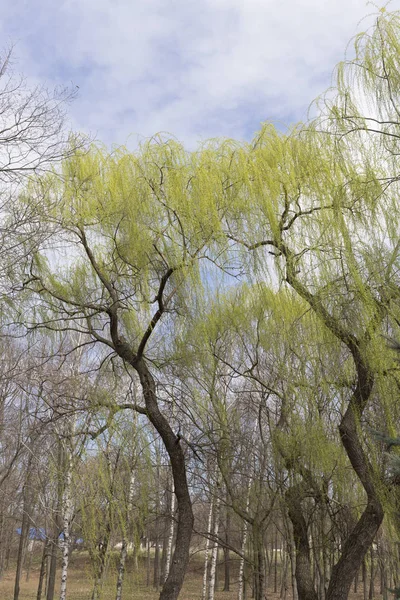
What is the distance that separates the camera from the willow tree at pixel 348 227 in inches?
206

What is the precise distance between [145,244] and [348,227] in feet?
6.98

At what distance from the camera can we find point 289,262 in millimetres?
5734

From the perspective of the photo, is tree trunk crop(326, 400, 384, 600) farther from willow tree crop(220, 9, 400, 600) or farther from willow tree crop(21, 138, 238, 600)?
willow tree crop(21, 138, 238, 600)

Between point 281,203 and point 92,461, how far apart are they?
4254mm

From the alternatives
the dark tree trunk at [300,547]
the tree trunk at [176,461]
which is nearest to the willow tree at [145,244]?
the tree trunk at [176,461]

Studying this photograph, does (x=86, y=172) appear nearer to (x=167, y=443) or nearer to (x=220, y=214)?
(x=220, y=214)

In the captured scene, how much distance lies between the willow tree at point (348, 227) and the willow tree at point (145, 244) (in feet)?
1.55

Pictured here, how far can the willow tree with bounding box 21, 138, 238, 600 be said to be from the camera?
19.6 feet

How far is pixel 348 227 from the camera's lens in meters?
5.49

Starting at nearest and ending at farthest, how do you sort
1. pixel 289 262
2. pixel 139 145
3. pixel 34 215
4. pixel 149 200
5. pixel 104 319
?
pixel 34 215
pixel 289 262
pixel 149 200
pixel 139 145
pixel 104 319

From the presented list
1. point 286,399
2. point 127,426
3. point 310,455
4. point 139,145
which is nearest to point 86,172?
point 139,145

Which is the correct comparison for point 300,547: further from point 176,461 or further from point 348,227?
point 348,227

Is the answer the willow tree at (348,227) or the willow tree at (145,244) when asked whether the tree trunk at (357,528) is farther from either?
the willow tree at (145,244)

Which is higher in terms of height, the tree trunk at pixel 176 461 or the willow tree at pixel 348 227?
the willow tree at pixel 348 227
